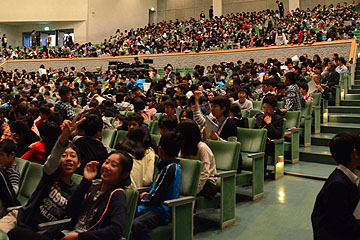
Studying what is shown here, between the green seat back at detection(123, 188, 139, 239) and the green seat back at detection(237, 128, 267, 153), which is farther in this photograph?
the green seat back at detection(237, 128, 267, 153)

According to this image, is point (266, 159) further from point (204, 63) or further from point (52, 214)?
point (204, 63)

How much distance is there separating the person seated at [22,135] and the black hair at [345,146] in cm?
303

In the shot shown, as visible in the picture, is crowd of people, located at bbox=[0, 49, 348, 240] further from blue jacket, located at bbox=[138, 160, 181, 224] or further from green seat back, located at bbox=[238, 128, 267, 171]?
green seat back, located at bbox=[238, 128, 267, 171]

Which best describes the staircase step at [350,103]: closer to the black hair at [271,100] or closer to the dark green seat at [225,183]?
the black hair at [271,100]

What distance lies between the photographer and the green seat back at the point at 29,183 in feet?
10.2

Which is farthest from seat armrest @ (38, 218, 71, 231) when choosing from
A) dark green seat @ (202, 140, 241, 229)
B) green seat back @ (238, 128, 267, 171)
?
green seat back @ (238, 128, 267, 171)

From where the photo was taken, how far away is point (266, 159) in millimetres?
5188

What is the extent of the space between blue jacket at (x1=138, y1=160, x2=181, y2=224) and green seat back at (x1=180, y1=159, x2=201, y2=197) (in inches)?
8.6

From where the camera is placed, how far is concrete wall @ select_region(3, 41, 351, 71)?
529 inches

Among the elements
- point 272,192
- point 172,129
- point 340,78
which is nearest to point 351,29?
point 340,78

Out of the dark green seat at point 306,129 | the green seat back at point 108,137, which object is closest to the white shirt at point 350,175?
the green seat back at point 108,137

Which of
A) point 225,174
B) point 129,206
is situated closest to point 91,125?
point 129,206

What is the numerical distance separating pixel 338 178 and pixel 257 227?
1.63m

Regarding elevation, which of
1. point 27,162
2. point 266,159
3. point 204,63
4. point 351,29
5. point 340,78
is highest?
point 351,29
